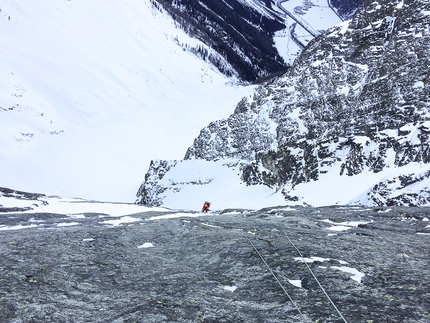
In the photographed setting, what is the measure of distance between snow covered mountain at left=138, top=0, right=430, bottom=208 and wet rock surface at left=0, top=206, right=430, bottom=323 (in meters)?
11.0

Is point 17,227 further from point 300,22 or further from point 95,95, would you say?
point 300,22

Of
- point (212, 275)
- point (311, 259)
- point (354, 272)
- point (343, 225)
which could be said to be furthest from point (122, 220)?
point (354, 272)

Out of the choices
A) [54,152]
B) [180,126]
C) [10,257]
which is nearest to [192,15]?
[180,126]

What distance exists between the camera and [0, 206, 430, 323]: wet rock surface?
4211mm

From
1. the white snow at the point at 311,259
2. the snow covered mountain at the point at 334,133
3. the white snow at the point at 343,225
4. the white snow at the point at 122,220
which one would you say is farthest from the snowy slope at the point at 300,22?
the white snow at the point at 311,259

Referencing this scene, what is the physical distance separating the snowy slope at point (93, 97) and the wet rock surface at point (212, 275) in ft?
72.6

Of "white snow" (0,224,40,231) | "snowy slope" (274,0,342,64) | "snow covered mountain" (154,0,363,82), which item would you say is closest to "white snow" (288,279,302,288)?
"white snow" (0,224,40,231)

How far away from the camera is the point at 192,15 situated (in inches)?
4094

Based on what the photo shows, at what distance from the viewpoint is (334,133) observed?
23.4 metres

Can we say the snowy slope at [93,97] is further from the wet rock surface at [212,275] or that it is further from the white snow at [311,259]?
the white snow at [311,259]

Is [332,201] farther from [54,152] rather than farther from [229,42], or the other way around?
[229,42]

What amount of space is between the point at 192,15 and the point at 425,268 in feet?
361

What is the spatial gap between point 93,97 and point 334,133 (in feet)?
114

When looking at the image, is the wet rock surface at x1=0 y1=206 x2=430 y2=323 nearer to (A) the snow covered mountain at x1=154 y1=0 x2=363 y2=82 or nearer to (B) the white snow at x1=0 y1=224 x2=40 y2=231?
(B) the white snow at x1=0 y1=224 x2=40 y2=231
